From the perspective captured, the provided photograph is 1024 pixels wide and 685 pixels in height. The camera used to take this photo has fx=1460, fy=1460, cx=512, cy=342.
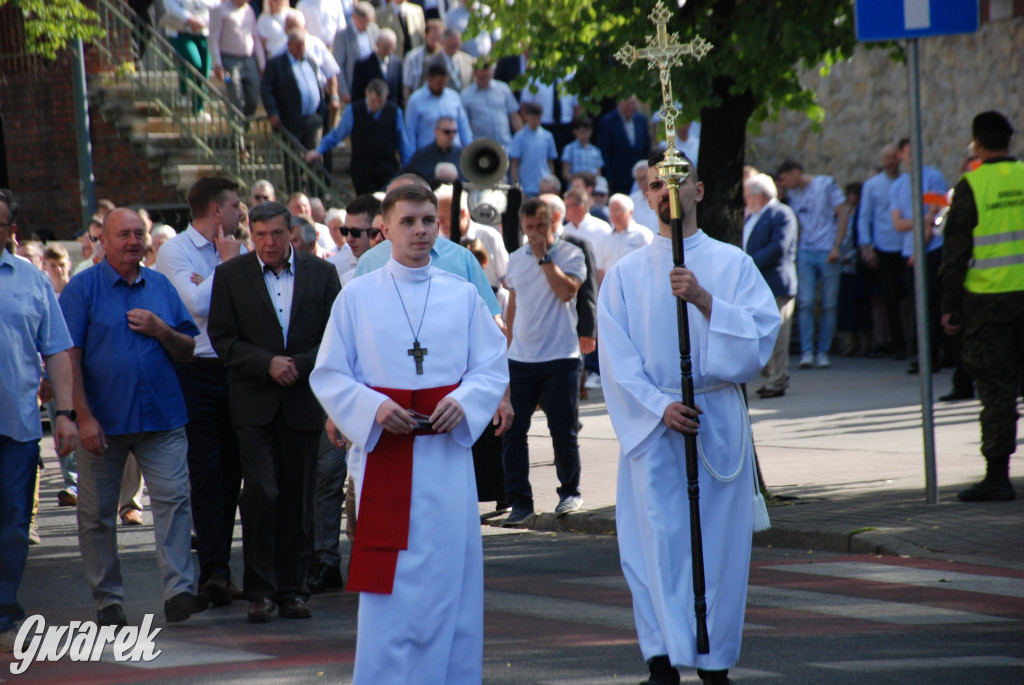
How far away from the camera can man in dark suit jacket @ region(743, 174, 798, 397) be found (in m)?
Result: 15.8

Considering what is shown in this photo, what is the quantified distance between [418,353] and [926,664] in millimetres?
2521

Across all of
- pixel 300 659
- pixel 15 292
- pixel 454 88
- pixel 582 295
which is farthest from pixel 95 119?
pixel 300 659

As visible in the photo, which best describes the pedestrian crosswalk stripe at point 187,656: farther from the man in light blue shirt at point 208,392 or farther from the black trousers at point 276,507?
the man in light blue shirt at point 208,392

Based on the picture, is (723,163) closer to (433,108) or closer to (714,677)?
(714,677)

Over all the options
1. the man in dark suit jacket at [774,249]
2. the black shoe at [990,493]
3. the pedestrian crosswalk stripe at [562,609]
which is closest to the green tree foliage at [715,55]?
the black shoe at [990,493]

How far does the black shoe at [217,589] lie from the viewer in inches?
325

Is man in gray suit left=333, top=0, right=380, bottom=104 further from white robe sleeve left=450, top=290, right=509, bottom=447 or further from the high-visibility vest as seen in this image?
white robe sleeve left=450, top=290, right=509, bottom=447

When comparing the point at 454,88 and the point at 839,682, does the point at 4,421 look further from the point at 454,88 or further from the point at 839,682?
the point at 454,88

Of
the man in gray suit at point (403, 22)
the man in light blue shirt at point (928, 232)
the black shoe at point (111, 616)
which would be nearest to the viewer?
the black shoe at point (111, 616)

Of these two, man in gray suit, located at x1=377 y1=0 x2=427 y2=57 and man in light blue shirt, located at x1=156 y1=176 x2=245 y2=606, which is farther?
man in gray suit, located at x1=377 y1=0 x2=427 y2=57

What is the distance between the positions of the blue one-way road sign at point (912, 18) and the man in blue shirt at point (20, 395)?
5.30 metres

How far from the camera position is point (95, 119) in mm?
20422

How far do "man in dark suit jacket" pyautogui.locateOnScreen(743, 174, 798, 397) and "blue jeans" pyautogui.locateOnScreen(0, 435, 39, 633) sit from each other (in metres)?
9.75

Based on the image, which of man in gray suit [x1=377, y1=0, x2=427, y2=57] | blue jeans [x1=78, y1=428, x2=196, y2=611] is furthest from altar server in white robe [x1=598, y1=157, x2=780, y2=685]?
man in gray suit [x1=377, y1=0, x2=427, y2=57]
